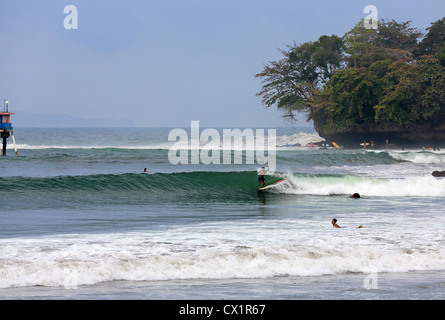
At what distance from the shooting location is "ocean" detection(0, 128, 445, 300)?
8836mm

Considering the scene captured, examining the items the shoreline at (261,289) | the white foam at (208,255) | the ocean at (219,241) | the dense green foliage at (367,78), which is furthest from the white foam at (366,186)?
the dense green foliage at (367,78)

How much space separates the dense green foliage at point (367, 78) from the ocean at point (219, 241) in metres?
33.2

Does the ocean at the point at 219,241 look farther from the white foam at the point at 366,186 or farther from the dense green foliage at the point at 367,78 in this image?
the dense green foliage at the point at 367,78

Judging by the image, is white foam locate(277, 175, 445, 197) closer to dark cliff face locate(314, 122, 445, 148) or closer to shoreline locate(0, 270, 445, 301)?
shoreline locate(0, 270, 445, 301)

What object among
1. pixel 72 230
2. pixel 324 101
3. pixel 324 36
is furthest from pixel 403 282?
pixel 324 36

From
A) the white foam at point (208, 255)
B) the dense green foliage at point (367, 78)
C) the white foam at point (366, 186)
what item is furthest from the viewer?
the dense green foliage at point (367, 78)

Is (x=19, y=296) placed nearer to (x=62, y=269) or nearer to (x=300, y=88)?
(x=62, y=269)

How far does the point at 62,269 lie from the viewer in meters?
9.38

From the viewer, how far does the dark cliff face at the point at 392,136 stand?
5891cm

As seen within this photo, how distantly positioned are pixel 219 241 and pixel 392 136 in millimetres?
52292

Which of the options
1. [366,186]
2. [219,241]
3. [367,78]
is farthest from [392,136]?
[219,241]

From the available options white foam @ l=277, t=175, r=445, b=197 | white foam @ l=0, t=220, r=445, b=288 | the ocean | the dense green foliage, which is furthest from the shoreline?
the dense green foliage

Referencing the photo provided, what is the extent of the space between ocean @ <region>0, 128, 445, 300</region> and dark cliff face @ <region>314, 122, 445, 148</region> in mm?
36164

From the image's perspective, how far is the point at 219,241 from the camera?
39.4 feet
